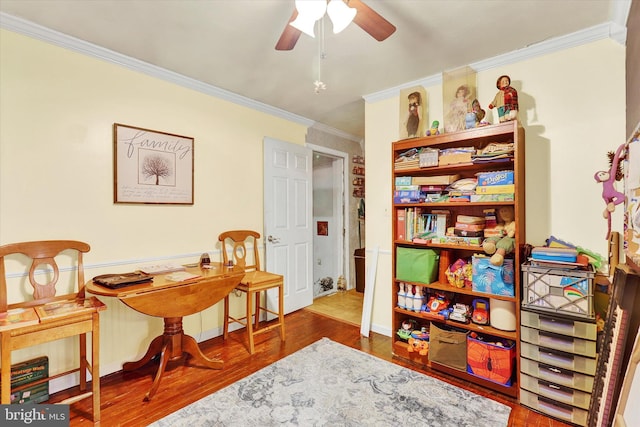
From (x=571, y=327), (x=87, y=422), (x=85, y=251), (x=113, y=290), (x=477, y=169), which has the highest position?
(x=477, y=169)

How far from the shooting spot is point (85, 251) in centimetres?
203

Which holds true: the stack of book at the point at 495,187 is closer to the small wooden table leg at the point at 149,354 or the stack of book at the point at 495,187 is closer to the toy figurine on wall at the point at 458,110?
the toy figurine on wall at the point at 458,110

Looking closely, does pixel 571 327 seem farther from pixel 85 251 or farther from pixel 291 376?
pixel 85 251

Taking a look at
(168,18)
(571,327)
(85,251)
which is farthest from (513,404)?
(168,18)

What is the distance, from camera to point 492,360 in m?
1.97

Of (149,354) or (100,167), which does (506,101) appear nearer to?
(100,167)

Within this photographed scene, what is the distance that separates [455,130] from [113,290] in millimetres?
2563

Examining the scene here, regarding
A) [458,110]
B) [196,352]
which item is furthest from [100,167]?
[458,110]

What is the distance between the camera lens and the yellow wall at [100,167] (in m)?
1.86

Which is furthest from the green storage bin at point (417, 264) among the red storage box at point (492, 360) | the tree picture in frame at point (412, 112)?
the tree picture in frame at point (412, 112)

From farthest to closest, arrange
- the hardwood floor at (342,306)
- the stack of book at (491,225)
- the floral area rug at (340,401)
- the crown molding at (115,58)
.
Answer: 1. the hardwood floor at (342,306)
2. the stack of book at (491,225)
3. the crown molding at (115,58)
4. the floral area rug at (340,401)

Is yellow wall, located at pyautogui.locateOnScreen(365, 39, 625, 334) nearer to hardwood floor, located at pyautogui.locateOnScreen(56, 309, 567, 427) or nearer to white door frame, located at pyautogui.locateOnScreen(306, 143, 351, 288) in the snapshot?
hardwood floor, located at pyautogui.locateOnScreen(56, 309, 567, 427)

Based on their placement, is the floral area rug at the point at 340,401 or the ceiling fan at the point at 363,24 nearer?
the ceiling fan at the point at 363,24

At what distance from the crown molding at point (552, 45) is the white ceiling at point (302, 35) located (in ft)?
0.12
